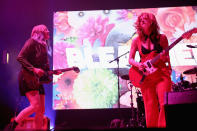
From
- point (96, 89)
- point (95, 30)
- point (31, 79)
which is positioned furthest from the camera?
point (95, 30)

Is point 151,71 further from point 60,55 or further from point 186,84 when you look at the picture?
point 60,55

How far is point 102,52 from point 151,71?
2.30 meters

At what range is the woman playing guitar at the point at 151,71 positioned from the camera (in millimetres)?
3383

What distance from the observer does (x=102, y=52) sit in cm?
579

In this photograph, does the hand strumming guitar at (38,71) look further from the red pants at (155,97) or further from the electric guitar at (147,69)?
the red pants at (155,97)

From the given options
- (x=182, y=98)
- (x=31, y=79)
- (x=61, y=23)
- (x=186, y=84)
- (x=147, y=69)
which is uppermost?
(x=61, y=23)

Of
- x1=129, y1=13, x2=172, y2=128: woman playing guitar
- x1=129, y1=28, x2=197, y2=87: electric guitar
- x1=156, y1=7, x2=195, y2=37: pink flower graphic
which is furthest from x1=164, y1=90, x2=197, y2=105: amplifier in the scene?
x1=156, y1=7, x2=195, y2=37: pink flower graphic

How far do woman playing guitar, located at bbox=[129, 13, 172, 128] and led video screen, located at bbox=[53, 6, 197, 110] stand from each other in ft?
5.50

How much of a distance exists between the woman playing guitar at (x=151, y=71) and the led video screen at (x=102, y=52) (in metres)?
1.68

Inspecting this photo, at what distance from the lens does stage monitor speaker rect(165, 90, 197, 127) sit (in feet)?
7.64

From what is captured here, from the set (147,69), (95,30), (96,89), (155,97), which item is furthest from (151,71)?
(95,30)

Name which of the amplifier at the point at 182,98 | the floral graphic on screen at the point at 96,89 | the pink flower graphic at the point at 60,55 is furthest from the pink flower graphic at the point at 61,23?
the amplifier at the point at 182,98

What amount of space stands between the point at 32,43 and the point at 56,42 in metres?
2.02

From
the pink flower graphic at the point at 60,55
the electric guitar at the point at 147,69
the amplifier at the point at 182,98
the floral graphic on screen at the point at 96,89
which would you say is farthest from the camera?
the pink flower graphic at the point at 60,55
